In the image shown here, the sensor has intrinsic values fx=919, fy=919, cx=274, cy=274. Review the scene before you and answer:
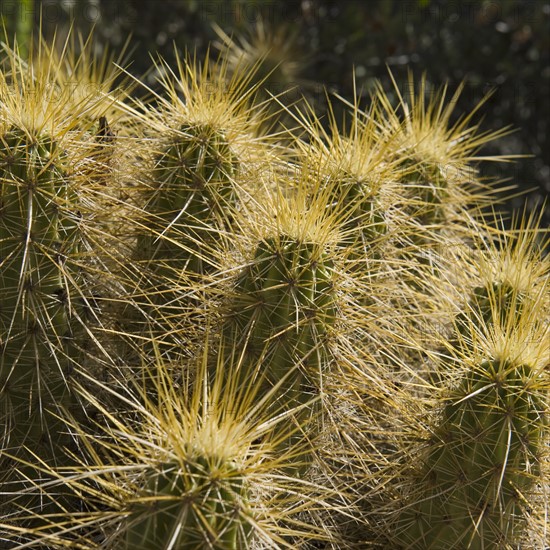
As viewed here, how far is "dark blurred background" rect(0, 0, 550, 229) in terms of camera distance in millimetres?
4871

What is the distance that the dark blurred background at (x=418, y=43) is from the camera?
192 inches

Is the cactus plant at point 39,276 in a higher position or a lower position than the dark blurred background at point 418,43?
lower

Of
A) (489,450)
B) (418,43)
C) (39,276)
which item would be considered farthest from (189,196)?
(418,43)

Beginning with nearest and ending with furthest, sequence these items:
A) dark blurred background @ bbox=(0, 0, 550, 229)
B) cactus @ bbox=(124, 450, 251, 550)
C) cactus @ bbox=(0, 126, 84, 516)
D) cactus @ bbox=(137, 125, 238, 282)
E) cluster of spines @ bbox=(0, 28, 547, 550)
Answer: cactus @ bbox=(124, 450, 251, 550), cluster of spines @ bbox=(0, 28, 547, 550), cactus @ bbox=(0, 126, 84, 516), cactus @ bbox=(137, 125, 238, 282), dark blurred background @ bbox=(0, 0, 550, 229)

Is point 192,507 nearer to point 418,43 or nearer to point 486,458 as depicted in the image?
point 486,458

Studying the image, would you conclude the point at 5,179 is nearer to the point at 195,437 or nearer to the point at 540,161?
the point at 195,437

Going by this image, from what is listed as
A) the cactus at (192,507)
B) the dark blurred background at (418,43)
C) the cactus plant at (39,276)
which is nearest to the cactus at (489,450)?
the cactus at (192,507)

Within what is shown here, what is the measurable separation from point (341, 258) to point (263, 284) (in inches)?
7.8

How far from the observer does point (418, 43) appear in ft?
16.3

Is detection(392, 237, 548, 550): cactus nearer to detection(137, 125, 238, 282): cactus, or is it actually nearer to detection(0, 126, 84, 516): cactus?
detection(137, 125, 238, 282): cactus

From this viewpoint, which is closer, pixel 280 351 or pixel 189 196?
pixel 280 351

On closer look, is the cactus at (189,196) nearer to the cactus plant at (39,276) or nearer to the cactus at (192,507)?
the cactus plant at (39,276)

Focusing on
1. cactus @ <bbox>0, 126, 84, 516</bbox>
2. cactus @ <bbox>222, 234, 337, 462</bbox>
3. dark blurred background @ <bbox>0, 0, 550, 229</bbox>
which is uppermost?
dark blurred background @ <bbox>0, 0, 550, 229</bbox>

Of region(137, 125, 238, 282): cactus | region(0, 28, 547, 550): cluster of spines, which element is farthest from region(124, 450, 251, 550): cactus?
region(137, 125, 238, 282): cactus
